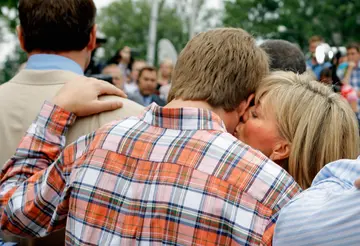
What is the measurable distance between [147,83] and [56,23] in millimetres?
6775

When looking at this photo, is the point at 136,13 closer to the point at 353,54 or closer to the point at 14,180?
the point at 353,54

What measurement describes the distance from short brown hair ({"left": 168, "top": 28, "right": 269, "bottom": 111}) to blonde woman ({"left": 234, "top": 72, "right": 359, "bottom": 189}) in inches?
4.6

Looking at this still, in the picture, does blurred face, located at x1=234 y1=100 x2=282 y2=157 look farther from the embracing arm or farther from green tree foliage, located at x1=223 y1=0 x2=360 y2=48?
green tree foliage, located at x1=223 y1=0 x2=360 y2=48

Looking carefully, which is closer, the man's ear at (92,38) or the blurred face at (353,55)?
the man's ear at (92,38)

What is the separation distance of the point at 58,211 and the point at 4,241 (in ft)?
2.05

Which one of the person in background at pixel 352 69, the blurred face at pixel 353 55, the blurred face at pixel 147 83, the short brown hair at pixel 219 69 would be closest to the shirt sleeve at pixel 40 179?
the short brown hair at pixel 219 69

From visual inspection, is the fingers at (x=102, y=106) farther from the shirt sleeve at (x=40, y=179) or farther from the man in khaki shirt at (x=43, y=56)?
the man in khaki shirt at (x=43, y=56)

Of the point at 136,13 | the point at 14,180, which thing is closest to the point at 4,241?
the point at 14,180

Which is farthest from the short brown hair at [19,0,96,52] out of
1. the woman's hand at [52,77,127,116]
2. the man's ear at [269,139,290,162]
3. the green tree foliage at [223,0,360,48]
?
the green tree foliage at [223,0,360,48]

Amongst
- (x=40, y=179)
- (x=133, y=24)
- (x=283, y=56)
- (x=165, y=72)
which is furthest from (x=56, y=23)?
(x=133, y=24)

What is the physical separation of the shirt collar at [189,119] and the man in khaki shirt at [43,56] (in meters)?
0.84

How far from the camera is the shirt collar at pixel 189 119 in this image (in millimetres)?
2061

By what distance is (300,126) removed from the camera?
2.26 metres

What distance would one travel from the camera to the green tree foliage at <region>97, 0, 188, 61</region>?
228 ft
